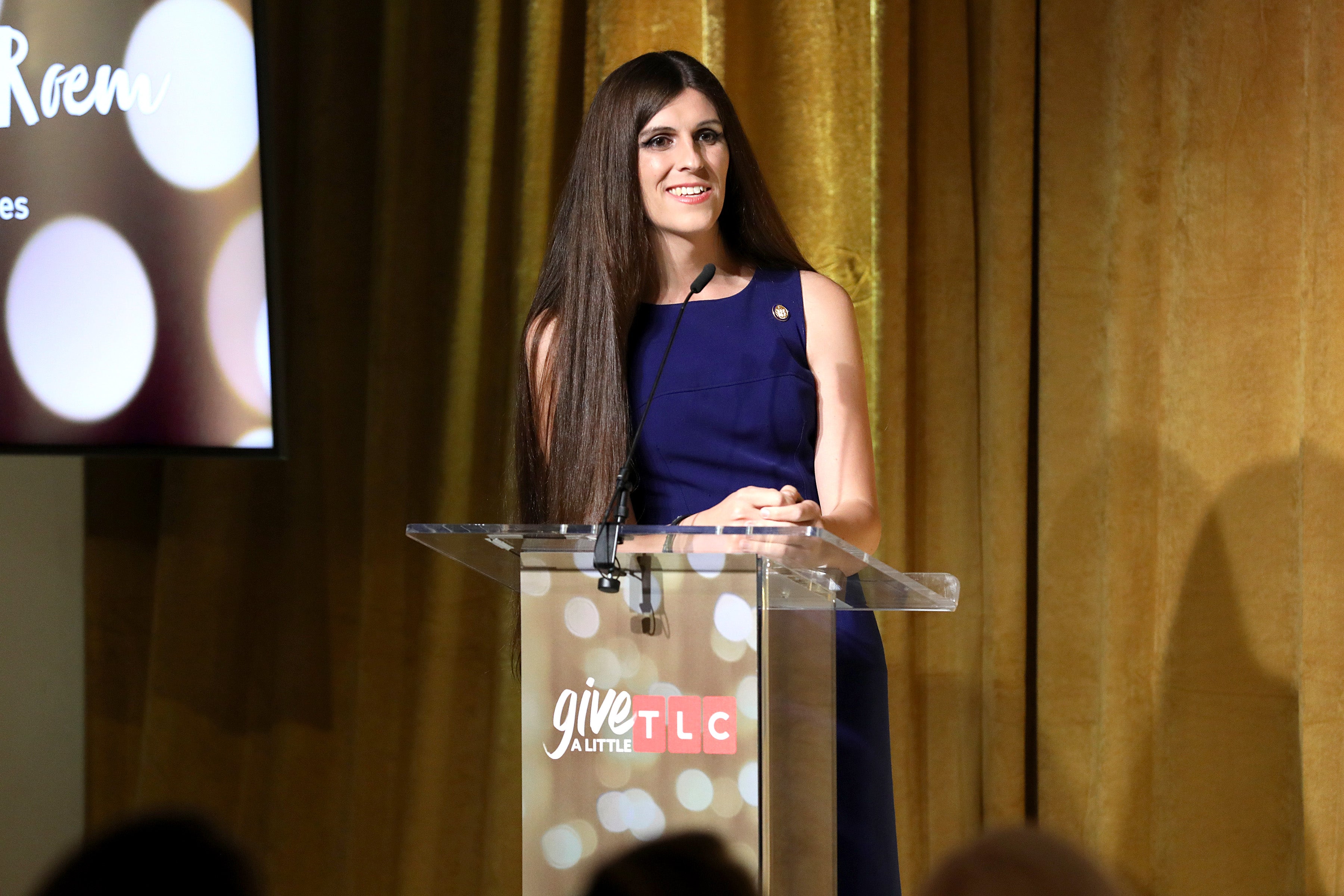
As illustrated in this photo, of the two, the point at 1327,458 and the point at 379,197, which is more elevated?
the point at 379,197

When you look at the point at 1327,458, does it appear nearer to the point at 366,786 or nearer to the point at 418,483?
the point at 418,483

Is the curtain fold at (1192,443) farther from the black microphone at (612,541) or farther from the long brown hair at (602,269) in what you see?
the black microphone at (612,541)

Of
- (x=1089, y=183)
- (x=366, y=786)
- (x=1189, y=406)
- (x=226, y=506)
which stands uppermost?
(x=1089, y=183)

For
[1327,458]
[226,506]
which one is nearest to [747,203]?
[1327,458]

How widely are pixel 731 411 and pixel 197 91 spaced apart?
146cm

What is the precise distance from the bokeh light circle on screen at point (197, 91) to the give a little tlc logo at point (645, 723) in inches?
70.0

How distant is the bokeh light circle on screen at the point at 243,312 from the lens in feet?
8.39

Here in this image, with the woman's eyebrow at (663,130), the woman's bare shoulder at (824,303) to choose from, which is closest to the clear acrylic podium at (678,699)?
the woman's bare shoulder at (824,303)

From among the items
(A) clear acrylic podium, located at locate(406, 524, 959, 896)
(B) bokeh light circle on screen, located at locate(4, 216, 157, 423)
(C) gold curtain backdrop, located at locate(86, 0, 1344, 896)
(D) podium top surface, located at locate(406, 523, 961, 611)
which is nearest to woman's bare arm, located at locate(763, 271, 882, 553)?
(D) podium top surface, located at locate(406, 523, 961, 611)

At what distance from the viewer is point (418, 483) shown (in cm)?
300

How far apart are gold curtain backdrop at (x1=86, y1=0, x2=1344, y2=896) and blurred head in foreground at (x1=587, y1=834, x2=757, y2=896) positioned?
1910 mm

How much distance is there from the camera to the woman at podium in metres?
1.66

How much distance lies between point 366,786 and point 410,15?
5.71 feet

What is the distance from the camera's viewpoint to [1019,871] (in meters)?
0.58
